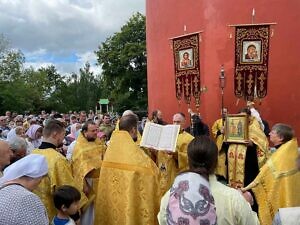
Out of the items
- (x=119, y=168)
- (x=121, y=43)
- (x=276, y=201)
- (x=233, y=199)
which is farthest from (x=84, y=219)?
(x=121, y=43)

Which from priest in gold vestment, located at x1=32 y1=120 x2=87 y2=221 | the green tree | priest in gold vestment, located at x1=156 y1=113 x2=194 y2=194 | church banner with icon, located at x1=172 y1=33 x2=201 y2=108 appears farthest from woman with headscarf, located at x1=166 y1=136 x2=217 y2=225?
the green tree

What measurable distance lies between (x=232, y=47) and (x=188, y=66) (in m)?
1.15

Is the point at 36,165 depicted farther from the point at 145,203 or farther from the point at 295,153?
the point at 295,153

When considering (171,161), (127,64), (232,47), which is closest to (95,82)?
(127,64)

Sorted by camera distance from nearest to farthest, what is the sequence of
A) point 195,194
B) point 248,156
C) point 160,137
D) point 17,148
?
point 195,194 → point 17,148 → point 160,137 → point 248,156

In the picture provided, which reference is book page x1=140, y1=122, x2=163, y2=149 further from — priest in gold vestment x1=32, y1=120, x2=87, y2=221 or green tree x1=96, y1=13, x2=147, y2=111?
green tree x1=96, y1=13, x2=147, y2=111

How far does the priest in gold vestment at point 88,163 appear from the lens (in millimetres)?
4992

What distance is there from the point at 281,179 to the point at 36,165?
2.56 metres

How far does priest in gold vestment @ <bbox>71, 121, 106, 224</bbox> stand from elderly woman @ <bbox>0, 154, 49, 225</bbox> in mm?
1759

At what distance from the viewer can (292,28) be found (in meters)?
9.61

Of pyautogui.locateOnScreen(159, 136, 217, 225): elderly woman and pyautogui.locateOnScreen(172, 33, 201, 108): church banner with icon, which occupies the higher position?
pyautogui.locateOnScreen(172, 33, 201, 108): church banner with icon

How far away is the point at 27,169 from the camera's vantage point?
3.08 metres

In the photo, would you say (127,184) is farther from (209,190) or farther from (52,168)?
(209,190)

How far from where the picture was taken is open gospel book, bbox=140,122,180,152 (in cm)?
508
